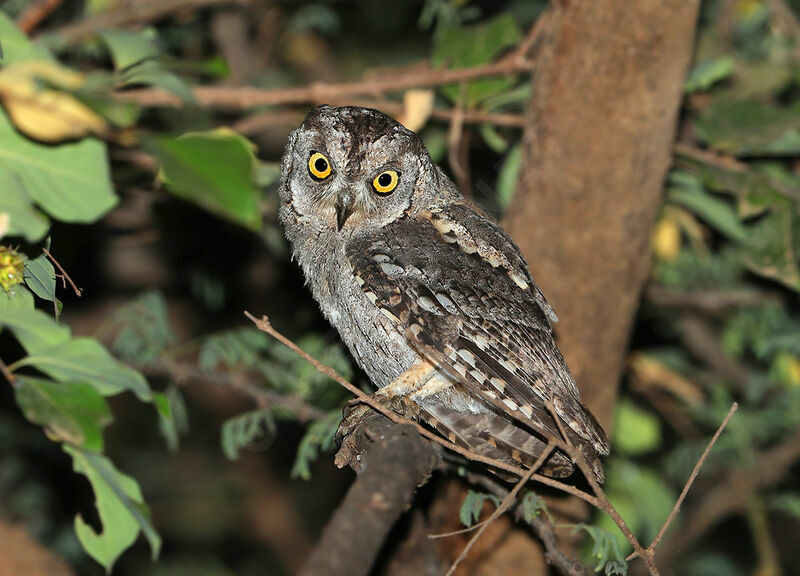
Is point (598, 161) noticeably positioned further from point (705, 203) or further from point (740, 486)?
point (740, 486)

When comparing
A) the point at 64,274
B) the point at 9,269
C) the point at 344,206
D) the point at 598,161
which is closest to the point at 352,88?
the point at 344,206

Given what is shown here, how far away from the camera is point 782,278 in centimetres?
387

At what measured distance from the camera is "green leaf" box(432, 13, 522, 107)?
4.06m

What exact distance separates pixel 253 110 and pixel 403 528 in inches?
114

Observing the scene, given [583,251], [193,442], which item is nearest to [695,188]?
[583,251]

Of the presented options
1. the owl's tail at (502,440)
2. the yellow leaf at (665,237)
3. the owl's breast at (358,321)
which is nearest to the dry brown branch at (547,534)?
the owl's tail at (502,440)

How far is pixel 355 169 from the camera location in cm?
318

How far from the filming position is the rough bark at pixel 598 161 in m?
3.47

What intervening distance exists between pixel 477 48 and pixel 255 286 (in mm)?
2687

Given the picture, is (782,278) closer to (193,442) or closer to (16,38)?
(16,38)

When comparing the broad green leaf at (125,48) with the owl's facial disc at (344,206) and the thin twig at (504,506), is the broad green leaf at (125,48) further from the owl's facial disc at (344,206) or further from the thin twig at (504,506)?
the thin twig at (504,506)

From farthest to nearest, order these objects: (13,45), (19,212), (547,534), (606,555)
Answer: (547,534), (606,555), (13,45), (19,212)

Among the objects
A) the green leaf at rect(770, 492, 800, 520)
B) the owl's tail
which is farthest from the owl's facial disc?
the green leaf at rect(770, 492, 800, 520)

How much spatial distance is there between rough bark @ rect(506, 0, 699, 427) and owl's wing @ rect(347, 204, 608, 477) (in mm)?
565
